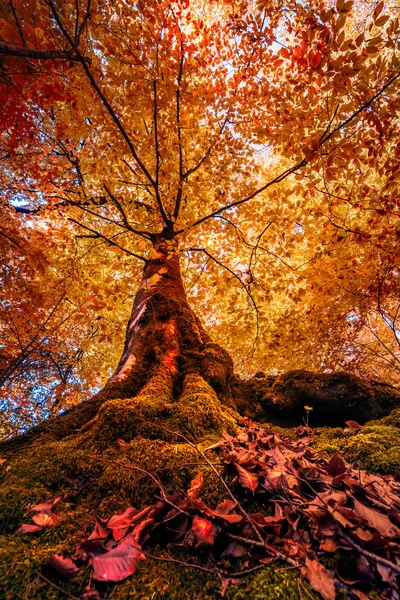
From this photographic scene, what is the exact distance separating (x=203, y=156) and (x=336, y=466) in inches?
253

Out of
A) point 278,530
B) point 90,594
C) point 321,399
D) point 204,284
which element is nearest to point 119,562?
point 90,594

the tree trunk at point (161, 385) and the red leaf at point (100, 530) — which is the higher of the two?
the tree trunk at point (161, 385)

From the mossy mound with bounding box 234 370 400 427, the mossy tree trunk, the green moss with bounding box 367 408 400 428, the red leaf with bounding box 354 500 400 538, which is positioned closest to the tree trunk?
the mossy tree trunk

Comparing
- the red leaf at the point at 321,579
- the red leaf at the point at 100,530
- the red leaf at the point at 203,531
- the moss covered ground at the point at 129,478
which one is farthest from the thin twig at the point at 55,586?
the red leaf at the point at 321,579

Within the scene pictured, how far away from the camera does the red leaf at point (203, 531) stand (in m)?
1.14

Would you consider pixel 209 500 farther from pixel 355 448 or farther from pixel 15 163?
pixel 15 163

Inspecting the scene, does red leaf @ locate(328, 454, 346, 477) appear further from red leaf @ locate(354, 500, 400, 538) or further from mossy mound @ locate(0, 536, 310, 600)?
mossy mound @ locate(0, 536, 310, 600)

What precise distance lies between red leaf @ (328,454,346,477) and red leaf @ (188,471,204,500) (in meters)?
0.77

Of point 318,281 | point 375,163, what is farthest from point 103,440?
point 375,163

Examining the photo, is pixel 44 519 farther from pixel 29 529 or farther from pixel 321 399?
pixel 321 399

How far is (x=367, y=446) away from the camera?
2162mm

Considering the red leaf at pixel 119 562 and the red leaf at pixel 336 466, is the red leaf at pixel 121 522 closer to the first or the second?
the red leaf at pixel 119 562

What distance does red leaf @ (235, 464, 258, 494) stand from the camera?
1.42 metres

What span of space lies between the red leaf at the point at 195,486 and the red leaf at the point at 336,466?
2.51ft
